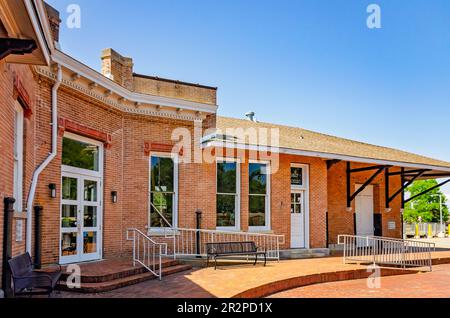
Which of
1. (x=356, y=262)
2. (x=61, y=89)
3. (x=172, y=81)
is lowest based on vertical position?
(x=356, y=262)

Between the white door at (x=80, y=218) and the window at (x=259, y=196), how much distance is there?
510 cm

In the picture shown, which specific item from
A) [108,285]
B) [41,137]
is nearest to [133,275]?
[108,285]

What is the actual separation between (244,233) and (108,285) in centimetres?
569

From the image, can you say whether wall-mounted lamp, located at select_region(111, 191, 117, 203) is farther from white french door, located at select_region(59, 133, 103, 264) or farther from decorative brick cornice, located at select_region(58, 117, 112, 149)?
decorative brick cornice, located at select_region(58, 117, 112, 149)

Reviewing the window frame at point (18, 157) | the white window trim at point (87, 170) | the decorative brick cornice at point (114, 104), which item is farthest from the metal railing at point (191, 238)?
the window frame at point (18, 157)

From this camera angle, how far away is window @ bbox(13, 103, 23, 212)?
8.92 meters

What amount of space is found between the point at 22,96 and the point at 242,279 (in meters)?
5.69

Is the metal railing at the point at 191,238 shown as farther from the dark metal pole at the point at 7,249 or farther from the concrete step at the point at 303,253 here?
the dark metal pole at the point at 7,249

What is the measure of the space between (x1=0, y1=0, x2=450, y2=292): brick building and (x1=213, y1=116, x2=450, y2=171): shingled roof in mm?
115

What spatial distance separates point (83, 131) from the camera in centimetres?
1159

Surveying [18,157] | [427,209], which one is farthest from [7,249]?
[427,209]

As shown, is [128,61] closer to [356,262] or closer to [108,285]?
[108,285]

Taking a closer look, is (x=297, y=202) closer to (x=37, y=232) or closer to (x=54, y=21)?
(x=37, y=232)
